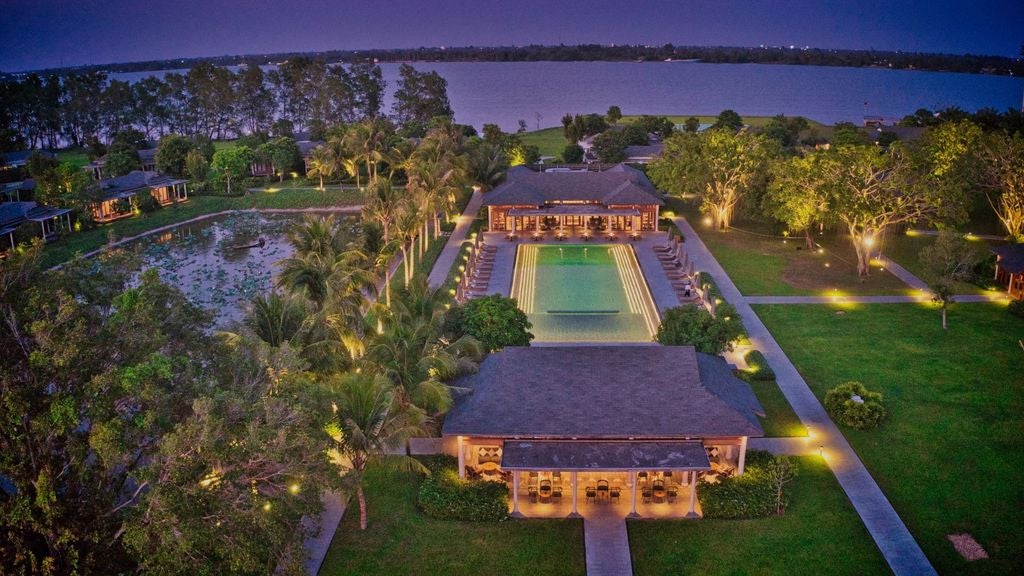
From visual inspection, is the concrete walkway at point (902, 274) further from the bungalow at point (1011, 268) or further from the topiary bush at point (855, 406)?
the topiary bush at point (855, 406)

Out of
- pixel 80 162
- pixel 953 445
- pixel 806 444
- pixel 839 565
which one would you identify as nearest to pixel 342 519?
pixel 839 565

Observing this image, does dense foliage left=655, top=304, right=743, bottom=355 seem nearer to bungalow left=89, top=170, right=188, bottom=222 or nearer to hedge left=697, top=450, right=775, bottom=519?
hedge left=697, top=450, right=775, bottom=519

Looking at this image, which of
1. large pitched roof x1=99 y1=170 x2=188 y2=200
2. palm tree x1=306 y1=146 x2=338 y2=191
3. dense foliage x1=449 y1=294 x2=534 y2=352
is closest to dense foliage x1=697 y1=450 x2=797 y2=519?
A: dense foliage x1=449 y1=294 x2=534 y2=352

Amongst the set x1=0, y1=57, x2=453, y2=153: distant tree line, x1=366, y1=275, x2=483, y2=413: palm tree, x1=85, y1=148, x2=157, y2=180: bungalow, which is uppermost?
x1=0, y1=57, x2=453, y2=153: distant tree line

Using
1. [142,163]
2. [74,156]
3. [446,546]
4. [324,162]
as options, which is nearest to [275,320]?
[446,546]

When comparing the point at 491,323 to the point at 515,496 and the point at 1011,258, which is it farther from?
the point at 1011,258

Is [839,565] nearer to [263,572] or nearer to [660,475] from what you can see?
Answer: [660,475]

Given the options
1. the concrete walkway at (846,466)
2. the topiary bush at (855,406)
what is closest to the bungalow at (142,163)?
the concrete walkway at (846,466)
